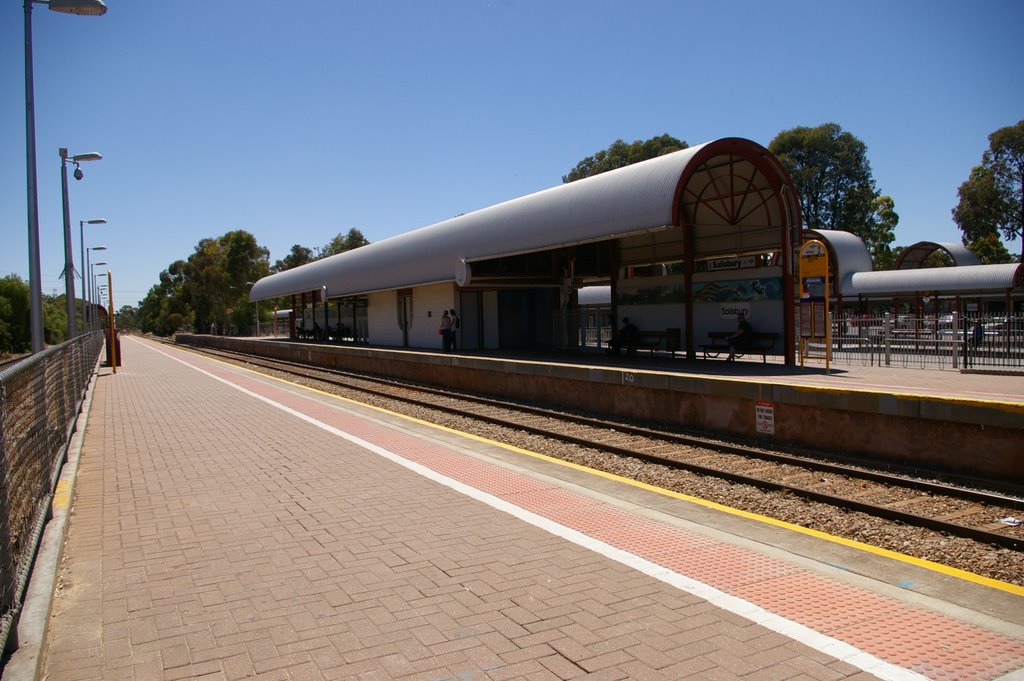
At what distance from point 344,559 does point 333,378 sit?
18918 millimetres

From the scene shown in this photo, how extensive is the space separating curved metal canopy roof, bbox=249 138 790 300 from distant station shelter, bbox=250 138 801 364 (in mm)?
44

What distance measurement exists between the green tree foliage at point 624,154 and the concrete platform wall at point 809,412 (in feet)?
162

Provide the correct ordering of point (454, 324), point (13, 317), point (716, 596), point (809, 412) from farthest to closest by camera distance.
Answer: point (13, 317)
point (454, 324)
point (809, 412)
point (716, 596)

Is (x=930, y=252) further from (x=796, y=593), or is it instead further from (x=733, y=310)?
(x=796, y=593)

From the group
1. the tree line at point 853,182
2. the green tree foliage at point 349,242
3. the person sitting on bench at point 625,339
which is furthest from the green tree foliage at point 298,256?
the person sitting on bench at point 625,339

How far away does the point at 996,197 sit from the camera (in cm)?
6122

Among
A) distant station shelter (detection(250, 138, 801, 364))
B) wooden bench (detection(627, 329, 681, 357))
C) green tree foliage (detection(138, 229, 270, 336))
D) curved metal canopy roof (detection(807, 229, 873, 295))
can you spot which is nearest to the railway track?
distant station shelter (detection(250, 138, 801, 364))

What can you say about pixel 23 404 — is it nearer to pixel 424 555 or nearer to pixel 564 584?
pixel 424 555

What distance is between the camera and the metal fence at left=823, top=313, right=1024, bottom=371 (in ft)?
52.3

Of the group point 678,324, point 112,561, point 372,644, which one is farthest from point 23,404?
point 678,324

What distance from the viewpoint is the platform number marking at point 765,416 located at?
10.8 metres

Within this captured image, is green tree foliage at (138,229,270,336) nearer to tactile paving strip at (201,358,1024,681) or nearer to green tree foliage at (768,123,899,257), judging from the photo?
green tree foliage at (768,123,899,257)

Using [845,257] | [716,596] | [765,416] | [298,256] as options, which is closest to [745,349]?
[765,416]

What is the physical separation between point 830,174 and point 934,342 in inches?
2095
